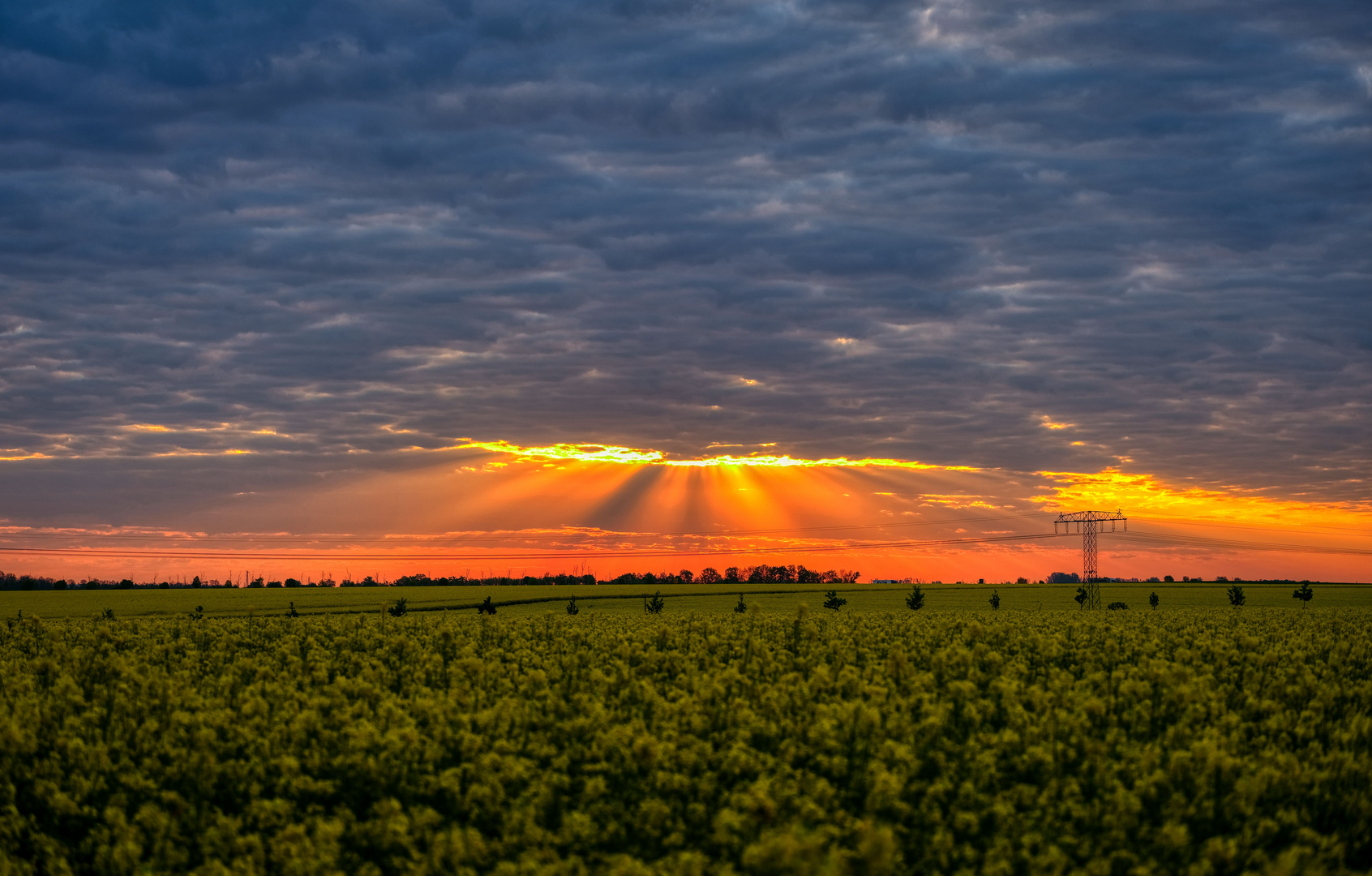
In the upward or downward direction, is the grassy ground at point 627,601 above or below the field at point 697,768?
below

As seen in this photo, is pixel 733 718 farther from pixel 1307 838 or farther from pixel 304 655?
pixel 304 655

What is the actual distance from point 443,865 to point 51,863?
305 inches

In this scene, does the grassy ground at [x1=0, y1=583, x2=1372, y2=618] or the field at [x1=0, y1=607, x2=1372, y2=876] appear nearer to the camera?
the field at [x1=0, y1=607, x2=1372, y2=876]

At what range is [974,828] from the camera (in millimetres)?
15406

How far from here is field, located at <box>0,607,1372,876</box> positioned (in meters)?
15.3

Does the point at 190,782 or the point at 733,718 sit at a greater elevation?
the point at 733,718

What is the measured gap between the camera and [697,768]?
18.2m

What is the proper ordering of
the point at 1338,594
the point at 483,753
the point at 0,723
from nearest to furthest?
the point at 483,753 < the point at 0,723 < the point at 1338,594

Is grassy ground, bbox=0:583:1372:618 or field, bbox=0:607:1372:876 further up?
field, bbox=0:607:1372:876

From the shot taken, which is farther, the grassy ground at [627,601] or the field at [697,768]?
the grassy ground at [627,601]

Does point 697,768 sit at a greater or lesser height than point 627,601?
greater

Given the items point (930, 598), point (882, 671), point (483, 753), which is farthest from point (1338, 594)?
point (483, 753)

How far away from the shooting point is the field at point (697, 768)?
1526 cm

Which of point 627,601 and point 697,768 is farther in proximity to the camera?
point 627,601
